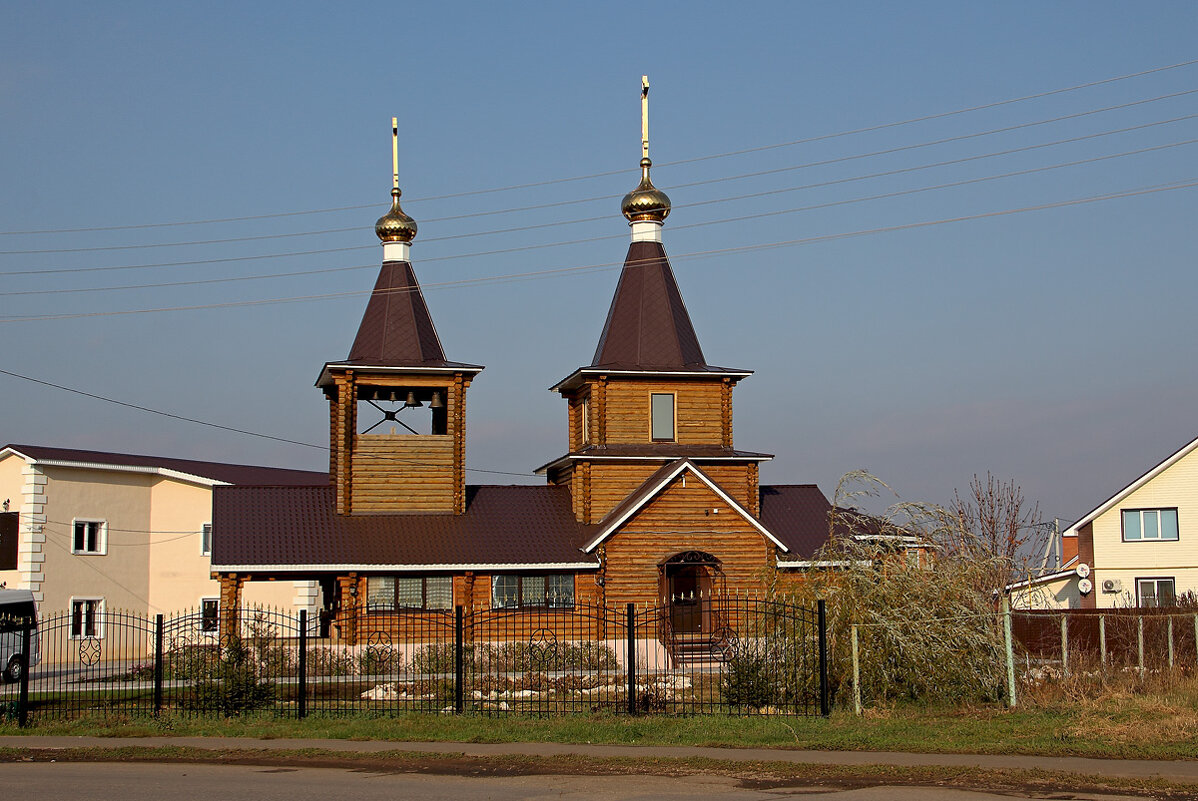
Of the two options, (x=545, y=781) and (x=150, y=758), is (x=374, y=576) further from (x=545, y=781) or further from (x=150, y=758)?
(x=545, y=781)

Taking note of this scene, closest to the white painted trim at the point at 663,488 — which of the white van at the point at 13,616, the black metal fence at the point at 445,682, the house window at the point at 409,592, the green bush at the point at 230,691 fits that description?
the black metal fence at the point at 445,682

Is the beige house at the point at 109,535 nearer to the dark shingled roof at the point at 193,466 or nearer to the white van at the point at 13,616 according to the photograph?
the dark shingled roof at the point at 193,466

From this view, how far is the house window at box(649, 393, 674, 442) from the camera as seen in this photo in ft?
107

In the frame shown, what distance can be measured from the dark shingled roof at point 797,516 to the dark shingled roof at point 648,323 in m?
4.30

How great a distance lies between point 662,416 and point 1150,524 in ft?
56.8

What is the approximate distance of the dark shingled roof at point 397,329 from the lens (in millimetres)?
32250

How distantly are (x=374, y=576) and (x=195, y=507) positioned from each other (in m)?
11.8

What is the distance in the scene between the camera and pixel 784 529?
32406 mm

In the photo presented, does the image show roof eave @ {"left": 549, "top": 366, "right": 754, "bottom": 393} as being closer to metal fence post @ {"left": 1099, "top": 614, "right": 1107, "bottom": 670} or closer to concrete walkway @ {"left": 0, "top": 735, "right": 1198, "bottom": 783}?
metal fence post @ {"left": 1099, "top": 614, "right": 1107, "bottom": 670}

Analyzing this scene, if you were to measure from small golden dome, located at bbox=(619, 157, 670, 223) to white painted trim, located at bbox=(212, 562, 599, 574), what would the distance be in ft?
34.2

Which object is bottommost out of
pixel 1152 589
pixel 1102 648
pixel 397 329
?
pixel 1102 648

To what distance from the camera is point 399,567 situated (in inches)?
1131

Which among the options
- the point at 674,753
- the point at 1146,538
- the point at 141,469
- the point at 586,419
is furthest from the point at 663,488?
the point at 1146,538

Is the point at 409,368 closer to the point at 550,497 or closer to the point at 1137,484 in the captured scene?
the point at 550,497
